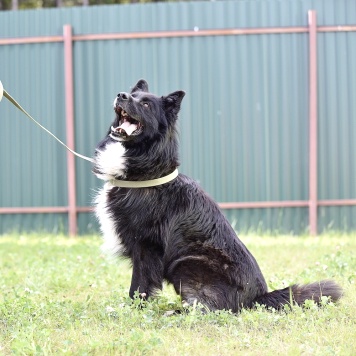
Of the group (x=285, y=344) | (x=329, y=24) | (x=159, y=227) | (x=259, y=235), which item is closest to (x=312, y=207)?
(x=259, y=235)

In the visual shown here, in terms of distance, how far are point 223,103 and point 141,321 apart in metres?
5.36

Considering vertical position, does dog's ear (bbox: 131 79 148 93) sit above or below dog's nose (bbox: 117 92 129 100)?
above

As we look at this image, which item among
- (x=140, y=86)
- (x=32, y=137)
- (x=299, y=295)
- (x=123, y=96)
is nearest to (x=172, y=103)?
Result: (x=123, y=96)

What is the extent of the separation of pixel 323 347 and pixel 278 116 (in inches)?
230

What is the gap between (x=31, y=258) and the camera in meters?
7.84

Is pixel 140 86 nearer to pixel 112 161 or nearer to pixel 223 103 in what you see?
pixel 112 161

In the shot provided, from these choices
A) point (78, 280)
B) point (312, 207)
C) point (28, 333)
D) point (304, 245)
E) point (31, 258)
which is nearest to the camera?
point (28, 333)

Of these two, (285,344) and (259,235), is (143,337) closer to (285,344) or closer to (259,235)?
(285,344)

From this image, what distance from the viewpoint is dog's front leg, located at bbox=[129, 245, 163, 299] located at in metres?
5.07

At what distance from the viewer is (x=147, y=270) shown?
507 cm

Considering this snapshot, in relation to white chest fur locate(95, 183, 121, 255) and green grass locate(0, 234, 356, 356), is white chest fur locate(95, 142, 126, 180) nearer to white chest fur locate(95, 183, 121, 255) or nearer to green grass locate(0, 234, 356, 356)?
white chest fur locate(95, 183, 121, 255)

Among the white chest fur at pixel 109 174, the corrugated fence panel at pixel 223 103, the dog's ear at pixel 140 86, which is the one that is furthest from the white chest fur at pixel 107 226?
the corrugated fence panel at pixel 223 103

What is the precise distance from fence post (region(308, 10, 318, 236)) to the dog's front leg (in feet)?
15.0

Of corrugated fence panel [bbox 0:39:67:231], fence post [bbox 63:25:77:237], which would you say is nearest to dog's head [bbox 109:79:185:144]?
fence post [bbox 63:25:77:237]
